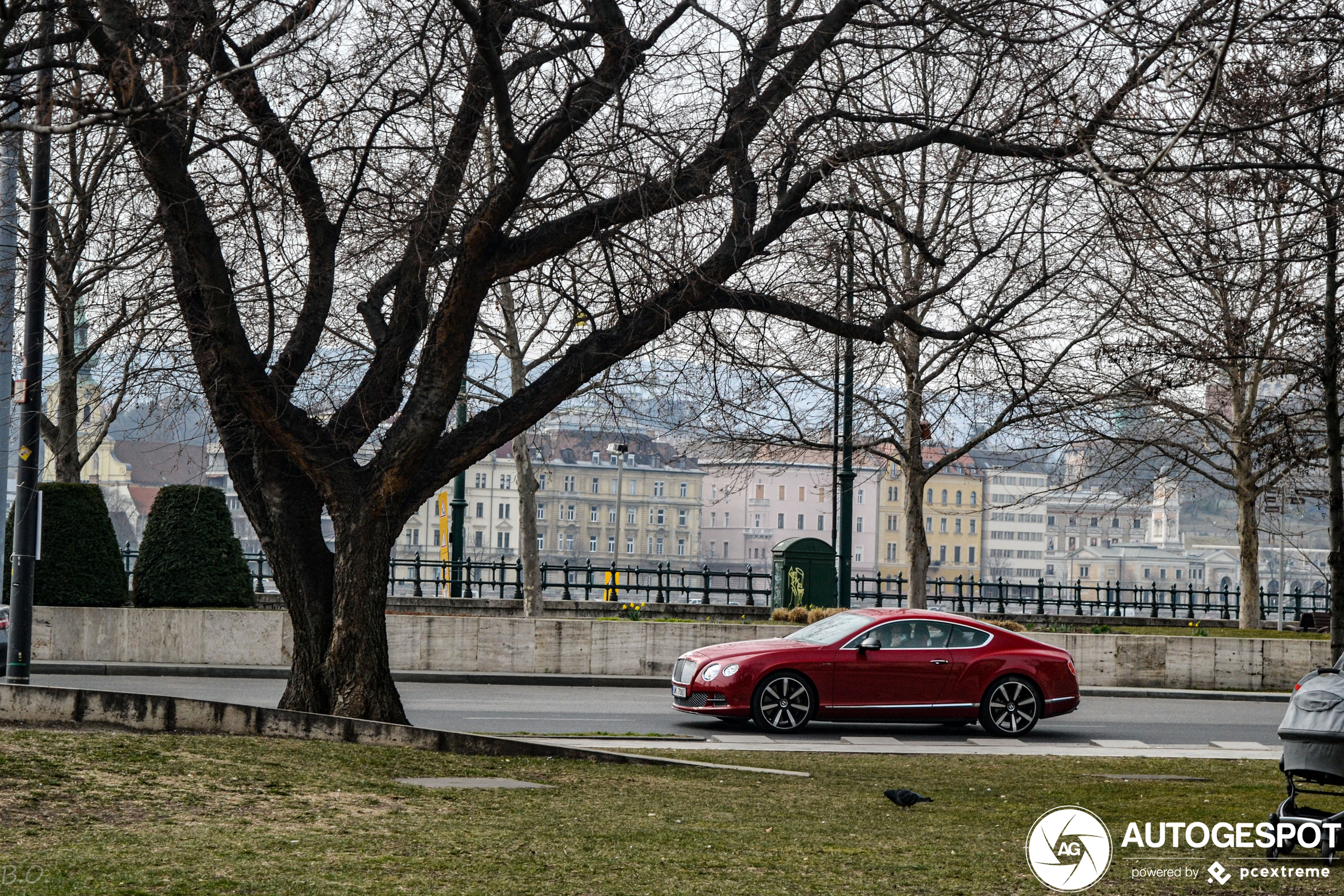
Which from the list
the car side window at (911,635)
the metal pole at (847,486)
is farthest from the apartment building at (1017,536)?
the car side window at (911,635)

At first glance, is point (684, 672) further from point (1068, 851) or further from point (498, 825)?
point (1068, 851)

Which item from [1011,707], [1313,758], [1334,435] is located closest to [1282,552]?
[1011,707]

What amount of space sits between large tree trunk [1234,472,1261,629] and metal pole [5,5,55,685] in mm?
24046

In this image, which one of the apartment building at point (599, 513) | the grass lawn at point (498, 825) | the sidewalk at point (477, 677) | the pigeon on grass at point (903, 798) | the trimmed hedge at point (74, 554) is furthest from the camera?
the apartment building at point (599, 513)

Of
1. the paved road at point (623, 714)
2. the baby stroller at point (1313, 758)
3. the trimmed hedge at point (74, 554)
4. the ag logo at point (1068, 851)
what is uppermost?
the trimmed hedge at point (74, 554)

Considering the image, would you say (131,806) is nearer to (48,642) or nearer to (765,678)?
(765,678)

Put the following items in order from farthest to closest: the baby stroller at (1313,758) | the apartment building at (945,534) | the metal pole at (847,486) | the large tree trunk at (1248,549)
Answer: the apartment building at (945,534) < the large tree trunk at (1248,549) < the metal pole at (847,486) < the baby stroller at (1313,758)

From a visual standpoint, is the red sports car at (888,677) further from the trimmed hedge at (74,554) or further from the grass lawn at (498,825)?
the trimmed hedge at (74,554)

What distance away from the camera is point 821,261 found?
12.3 m

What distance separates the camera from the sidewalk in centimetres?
1975

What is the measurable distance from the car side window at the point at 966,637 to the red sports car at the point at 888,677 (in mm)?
12

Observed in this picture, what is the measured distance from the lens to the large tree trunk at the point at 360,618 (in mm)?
11484

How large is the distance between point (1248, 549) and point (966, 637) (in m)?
17.2

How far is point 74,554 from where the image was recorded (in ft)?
67.6
